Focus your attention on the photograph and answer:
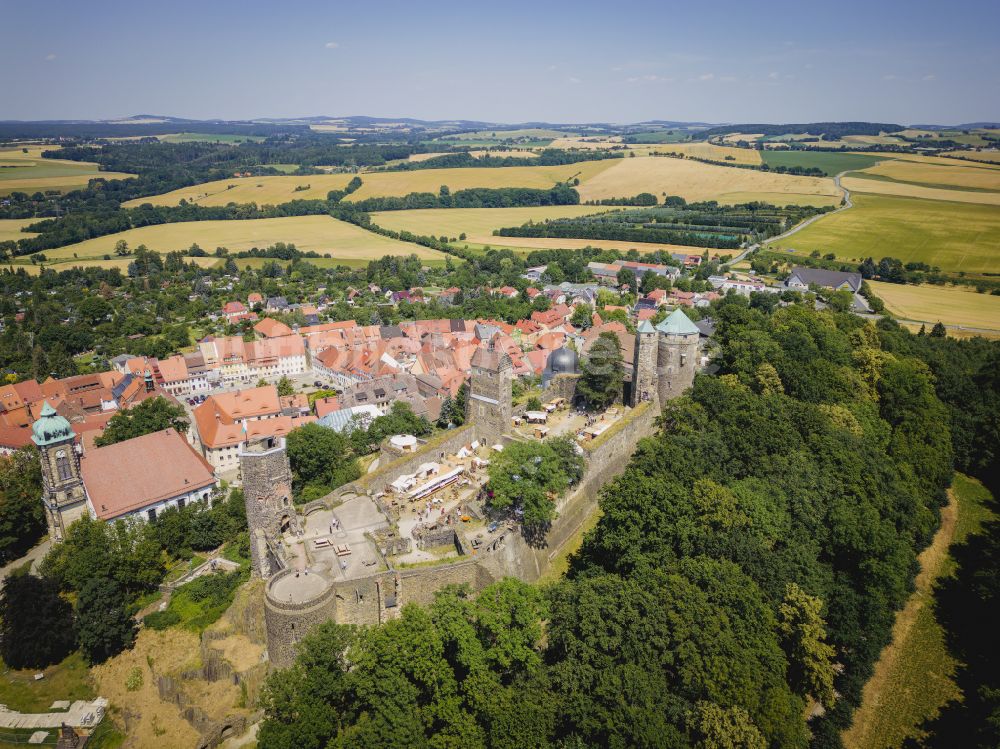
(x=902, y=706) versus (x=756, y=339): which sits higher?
(x=756, y=339)

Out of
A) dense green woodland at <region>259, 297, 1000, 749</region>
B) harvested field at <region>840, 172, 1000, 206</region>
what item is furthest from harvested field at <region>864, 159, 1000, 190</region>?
Answer: dense green woodland at <region>259, 297, 1000, 749</region>

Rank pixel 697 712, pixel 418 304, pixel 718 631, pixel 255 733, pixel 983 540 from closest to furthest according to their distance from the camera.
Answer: pixel 697 712 < pixel 718 631 < pixel 255 733 < pixel 983 540 < pixel 418 304

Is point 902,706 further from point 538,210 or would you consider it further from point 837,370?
point 538,210

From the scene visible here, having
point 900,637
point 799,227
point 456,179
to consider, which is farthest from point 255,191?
point 900,637

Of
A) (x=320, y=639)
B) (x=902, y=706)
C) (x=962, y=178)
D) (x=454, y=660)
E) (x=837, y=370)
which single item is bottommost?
(x=902, y=706)

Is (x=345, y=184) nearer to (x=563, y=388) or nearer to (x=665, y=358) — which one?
(x=563, y=388)

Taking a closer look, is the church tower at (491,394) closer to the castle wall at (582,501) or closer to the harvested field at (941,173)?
the castle wall at (582,501)

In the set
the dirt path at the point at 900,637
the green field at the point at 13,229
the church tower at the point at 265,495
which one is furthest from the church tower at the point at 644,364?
the green field at the point at 13,229

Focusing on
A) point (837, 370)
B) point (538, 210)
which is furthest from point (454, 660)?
point (538, 210)
